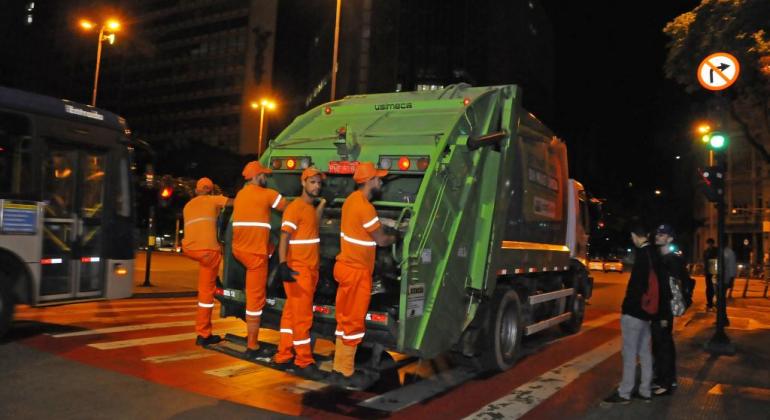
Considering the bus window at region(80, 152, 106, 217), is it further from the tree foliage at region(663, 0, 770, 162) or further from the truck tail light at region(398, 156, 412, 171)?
the tree foliage at region(663, 0, 770, 162)

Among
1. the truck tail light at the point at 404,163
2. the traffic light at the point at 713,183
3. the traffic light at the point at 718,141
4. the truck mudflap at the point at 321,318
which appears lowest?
the truck mudflap at the point at 321,318

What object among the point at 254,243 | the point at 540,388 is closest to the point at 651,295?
the point at 540,388

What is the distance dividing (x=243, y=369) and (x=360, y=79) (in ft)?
160

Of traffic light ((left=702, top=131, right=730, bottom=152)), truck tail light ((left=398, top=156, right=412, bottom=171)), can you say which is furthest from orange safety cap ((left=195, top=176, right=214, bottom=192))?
traffic light ((left=702, top=131, right=730, bottom=152))

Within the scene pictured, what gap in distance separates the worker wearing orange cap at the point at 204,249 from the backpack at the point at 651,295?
4235mm

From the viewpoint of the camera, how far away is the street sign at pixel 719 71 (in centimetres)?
936

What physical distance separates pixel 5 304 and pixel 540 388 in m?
6.06

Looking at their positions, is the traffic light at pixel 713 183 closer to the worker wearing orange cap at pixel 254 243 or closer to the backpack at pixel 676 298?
the backpack at pixel 676 298

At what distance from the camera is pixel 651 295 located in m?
5.62

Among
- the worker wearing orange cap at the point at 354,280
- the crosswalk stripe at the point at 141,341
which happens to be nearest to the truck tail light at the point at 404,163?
the worker wearing orange cap at the point at 354,280

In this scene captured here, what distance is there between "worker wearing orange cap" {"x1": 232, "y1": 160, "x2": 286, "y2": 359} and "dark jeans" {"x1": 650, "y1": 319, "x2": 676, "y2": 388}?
3.89m

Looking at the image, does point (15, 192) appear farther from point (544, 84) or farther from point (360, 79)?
point (544, 84)

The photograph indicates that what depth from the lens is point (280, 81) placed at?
79.8 meters

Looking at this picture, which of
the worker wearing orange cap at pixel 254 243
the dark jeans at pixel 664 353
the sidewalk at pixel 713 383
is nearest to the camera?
the sidewalk at pixel 713 383
